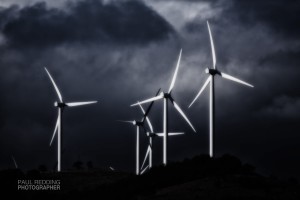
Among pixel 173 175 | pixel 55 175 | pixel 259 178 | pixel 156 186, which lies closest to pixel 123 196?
pixel 156 186

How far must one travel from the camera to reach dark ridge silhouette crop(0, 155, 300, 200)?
4788 inches

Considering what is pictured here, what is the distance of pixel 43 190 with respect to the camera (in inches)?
5782

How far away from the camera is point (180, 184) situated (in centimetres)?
13550

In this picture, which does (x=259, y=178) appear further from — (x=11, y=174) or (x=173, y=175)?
(x=11, y=174)

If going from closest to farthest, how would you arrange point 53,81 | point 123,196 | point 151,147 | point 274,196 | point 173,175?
point 274,196 → point 123,196 → point 173,175 → point 53,81 → point 151,147

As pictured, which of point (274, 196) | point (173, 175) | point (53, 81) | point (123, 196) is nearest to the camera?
point (274, 196)

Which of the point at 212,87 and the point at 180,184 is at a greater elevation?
the point at 212,87

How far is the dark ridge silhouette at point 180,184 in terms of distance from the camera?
122m

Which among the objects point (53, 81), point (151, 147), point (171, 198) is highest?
point (53, 81)

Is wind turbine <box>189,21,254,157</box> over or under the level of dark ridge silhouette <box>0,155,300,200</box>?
over

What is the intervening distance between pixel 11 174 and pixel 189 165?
152ft

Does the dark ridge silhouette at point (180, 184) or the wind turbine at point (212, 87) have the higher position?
the wind turbine at point (212, 87)

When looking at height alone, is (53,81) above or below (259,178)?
above

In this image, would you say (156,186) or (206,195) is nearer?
(206,195)
